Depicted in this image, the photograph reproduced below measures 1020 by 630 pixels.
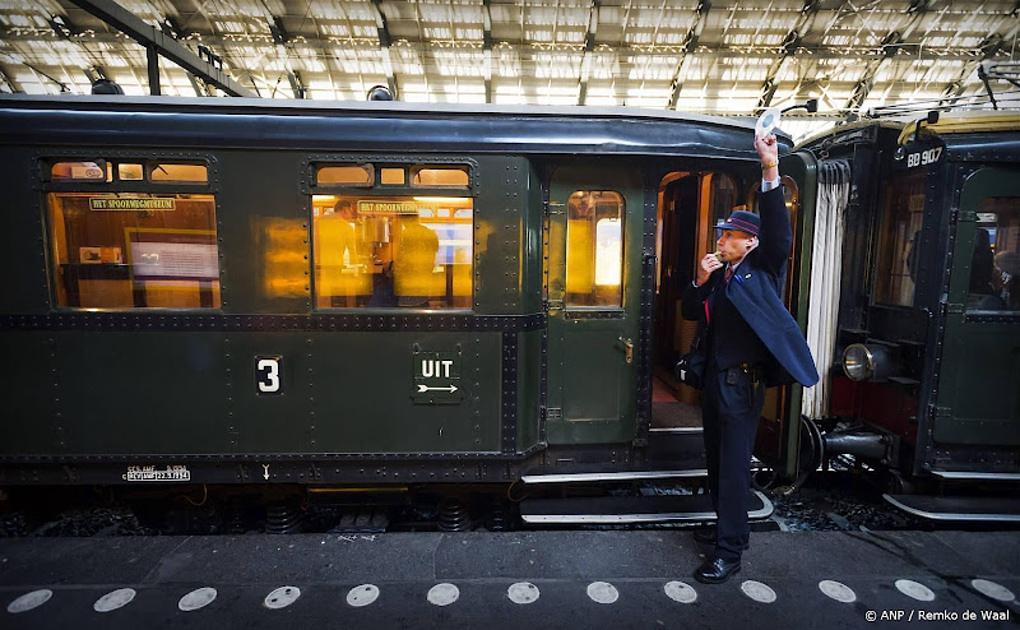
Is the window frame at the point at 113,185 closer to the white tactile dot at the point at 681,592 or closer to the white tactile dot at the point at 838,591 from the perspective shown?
the white tactile dot at the point at 681,592

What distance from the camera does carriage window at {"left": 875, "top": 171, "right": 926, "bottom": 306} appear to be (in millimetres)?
4152

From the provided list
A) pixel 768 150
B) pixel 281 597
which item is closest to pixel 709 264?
pixel 768 150

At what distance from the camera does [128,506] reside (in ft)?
12.7

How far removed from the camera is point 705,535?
332 centimetres

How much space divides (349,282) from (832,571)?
360 cm

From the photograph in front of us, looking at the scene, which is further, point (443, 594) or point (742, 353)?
point (742, 353)

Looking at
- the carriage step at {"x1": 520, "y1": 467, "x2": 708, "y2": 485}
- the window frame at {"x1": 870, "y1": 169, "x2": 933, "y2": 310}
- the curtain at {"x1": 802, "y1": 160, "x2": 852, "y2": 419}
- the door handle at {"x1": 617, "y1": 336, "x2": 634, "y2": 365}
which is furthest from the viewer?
the curtain at {"x1": 802, "y1": 160, "x2": 852, "y2": 419}

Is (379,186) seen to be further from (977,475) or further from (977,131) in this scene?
(977,475)

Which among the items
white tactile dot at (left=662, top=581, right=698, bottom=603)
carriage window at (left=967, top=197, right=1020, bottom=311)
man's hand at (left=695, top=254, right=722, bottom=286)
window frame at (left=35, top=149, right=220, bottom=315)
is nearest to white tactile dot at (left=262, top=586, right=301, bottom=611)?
window frame at (left=35, top=149, right=220, bottom=315)

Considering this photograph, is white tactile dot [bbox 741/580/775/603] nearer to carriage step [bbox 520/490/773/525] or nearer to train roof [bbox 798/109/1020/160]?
carriage step [bbox 520/490/773/525]

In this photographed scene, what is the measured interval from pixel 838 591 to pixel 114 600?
399 cm

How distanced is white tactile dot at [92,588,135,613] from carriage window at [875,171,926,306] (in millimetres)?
5888

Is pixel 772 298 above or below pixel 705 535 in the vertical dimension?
above

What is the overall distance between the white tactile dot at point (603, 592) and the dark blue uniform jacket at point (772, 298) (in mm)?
1546
